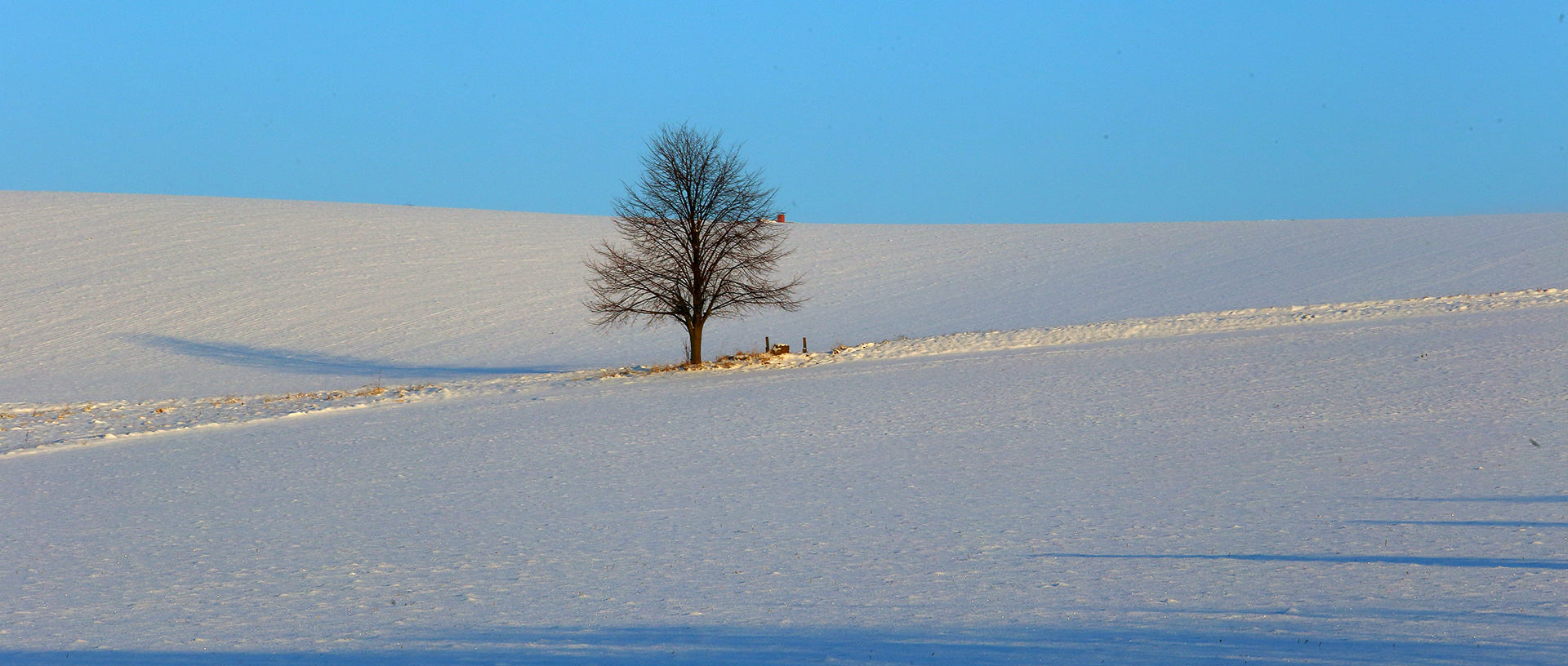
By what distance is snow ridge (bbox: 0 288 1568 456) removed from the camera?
22609mm

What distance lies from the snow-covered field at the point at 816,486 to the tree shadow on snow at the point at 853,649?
4cm

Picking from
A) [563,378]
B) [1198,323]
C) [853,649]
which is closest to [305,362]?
[563,378]

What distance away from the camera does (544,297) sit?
44.3 m

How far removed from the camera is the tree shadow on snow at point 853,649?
7793mm

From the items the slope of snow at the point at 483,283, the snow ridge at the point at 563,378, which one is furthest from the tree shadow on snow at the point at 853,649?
the slope of snow at the point at 483,283

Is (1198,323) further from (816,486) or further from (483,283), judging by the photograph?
(483,283)

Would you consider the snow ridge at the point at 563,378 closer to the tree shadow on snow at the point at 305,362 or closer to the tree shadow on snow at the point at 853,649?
the tree shadow on snow at the point at 305,362

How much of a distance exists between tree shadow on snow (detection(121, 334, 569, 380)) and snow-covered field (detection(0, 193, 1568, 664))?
0.77 feet

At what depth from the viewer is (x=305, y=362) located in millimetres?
34594

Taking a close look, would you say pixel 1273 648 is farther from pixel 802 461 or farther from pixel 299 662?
pixel 802 461

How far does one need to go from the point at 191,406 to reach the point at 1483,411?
26324 mm

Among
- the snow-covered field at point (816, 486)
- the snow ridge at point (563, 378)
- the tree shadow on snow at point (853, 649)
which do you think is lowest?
the tree shadow on snow at point (853, 649)

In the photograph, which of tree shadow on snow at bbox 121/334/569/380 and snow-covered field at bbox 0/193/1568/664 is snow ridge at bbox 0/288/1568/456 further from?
tree shadow on snow at bbox 121/334/569/380

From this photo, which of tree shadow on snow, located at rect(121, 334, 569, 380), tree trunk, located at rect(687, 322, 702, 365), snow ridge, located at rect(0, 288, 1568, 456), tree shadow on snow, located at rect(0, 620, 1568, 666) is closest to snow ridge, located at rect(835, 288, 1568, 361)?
snow ridge, located at rect(0, 288, 1568, 456)
